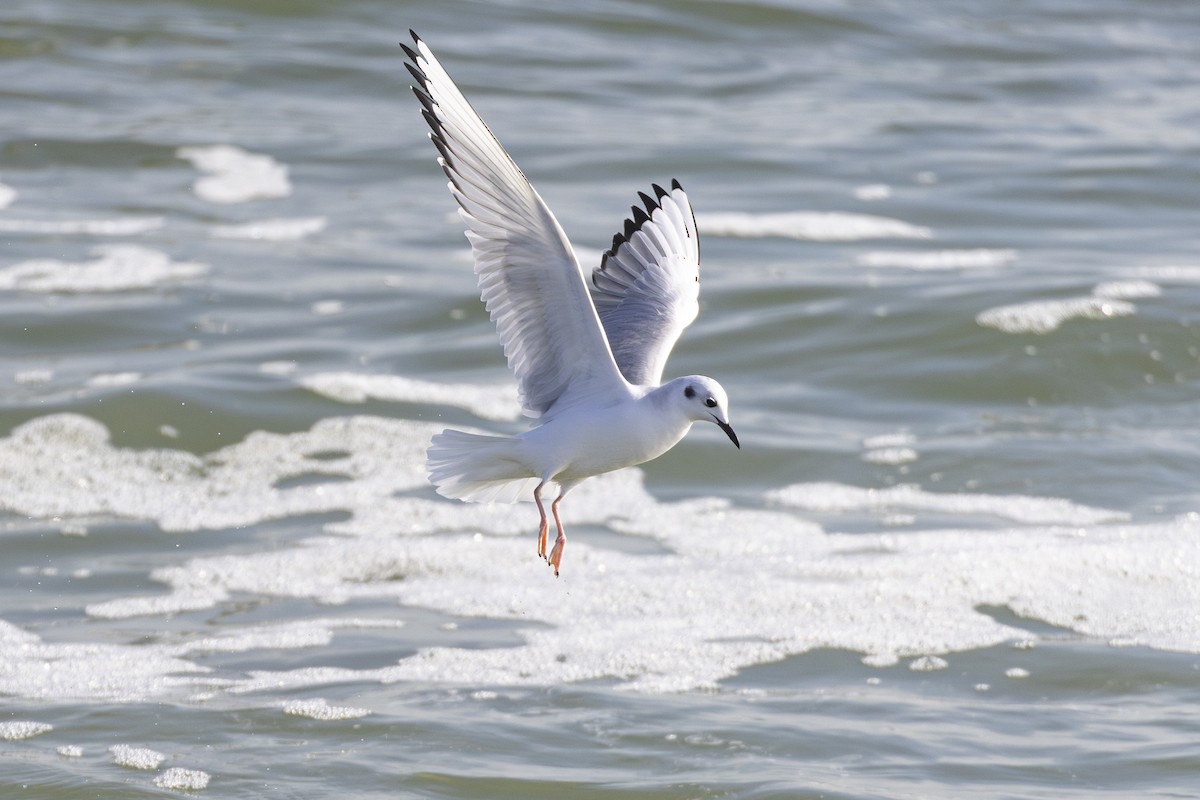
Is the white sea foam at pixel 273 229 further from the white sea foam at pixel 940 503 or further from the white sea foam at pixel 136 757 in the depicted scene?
the white sea foam at pixel 136 757

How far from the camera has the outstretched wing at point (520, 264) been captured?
4723mm

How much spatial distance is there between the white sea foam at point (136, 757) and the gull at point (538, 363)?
1.64 m

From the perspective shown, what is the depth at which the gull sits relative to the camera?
15.6 ft

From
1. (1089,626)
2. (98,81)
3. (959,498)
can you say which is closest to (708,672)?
(1089,626)

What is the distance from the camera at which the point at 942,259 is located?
41.1 feet

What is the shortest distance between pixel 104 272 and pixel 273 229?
1.45 meters

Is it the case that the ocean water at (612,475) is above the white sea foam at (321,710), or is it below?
above

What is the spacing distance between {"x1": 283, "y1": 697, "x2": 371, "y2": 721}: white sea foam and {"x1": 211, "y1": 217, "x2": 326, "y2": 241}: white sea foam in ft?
21.0

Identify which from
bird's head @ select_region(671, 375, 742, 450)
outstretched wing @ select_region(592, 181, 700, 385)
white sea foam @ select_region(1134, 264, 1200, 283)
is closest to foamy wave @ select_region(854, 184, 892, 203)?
white sea foam @ select_region(1134, 264, 1200, 283)

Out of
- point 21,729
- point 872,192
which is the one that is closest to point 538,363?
point 21,729

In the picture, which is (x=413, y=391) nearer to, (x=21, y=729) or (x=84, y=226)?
(x=84, y=226)

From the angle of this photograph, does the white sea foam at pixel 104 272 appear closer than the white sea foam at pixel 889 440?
No

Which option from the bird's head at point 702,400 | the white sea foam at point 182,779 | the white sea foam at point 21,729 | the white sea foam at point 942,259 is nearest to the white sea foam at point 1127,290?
the white sea foam at point 942,259

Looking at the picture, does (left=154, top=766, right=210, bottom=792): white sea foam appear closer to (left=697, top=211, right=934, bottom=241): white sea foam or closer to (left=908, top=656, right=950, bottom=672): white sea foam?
(left=908, top=656, right=950, bottom=672): white sea foam
